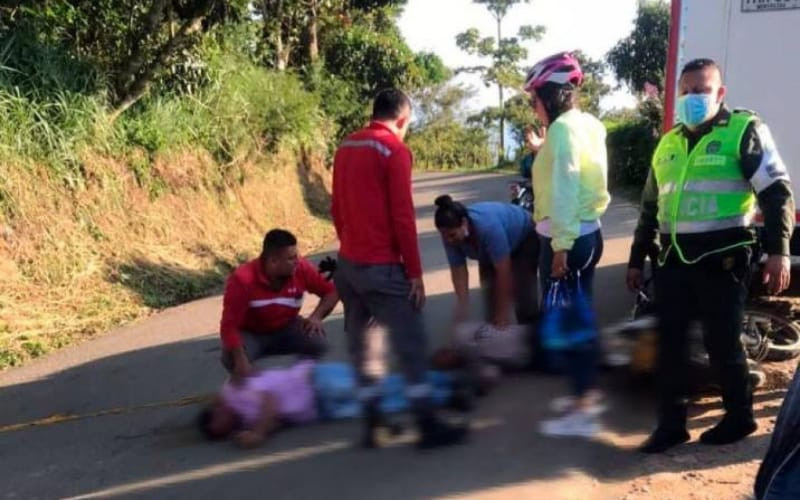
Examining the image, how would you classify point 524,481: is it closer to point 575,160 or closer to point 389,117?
point 575,160

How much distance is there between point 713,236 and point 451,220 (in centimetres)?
141

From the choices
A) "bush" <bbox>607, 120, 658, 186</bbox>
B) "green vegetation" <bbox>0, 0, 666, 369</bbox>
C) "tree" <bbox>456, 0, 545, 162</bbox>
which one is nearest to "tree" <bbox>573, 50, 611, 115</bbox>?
"tree" <bbox>456, 0, 545, 162</bbox>

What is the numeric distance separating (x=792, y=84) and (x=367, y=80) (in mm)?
18154

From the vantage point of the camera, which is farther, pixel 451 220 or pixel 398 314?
pixel 451 220

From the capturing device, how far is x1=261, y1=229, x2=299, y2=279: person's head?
4.62 metres

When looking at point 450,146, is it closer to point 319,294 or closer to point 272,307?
point 319,294

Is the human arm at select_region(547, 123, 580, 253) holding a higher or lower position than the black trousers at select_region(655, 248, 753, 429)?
higher

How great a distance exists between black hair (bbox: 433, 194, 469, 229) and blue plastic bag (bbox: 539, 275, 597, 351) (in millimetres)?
672

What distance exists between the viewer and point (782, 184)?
3.65 metres

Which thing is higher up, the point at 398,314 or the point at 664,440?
the point at 398,314

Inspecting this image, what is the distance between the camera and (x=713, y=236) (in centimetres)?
380

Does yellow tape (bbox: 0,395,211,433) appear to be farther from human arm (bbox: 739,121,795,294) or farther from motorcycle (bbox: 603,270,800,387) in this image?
human arm (bbox: 739,121,795,294)

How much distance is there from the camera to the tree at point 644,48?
88.6ft

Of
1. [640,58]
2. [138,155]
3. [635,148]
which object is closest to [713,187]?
[138,155]
